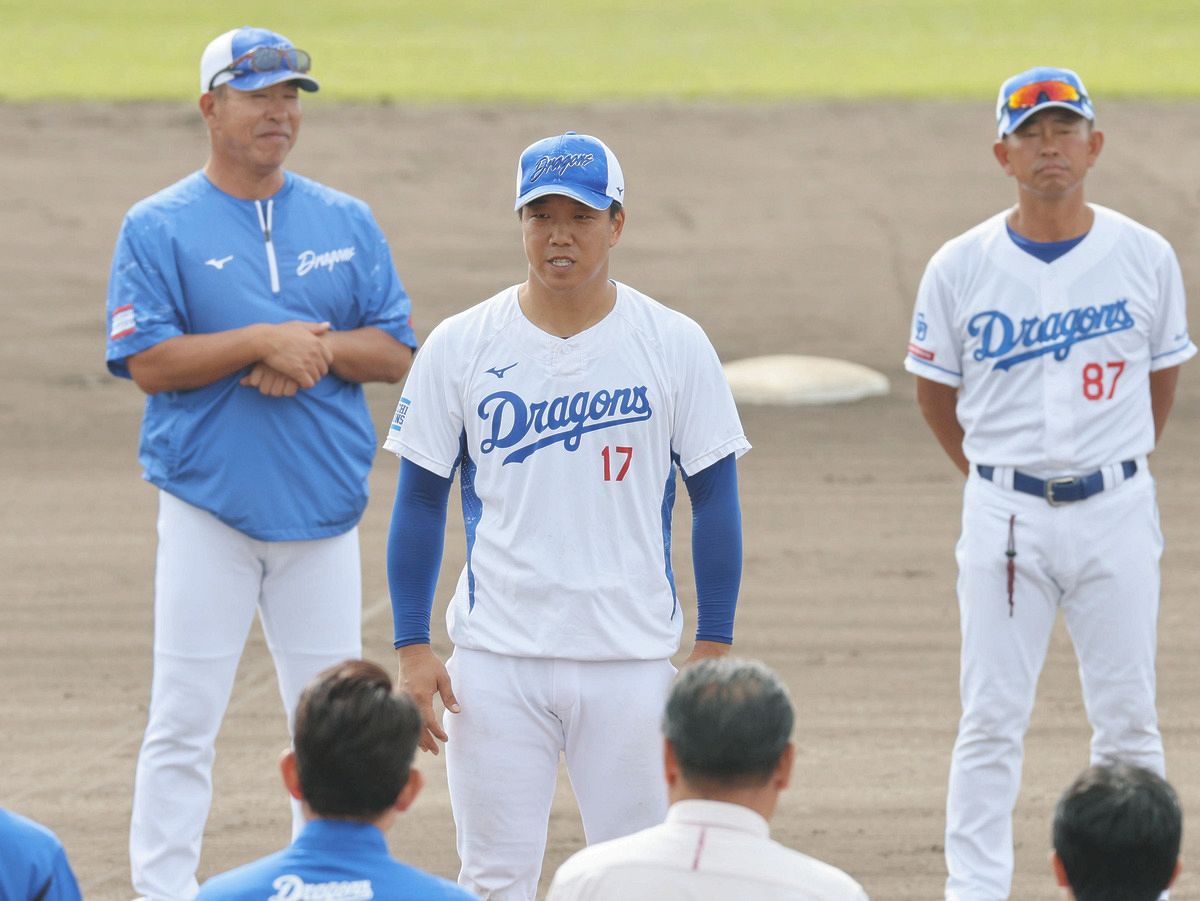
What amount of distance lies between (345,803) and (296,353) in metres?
2.33

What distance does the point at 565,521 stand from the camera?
15.3ft

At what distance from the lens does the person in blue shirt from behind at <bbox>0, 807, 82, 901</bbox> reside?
343 cm

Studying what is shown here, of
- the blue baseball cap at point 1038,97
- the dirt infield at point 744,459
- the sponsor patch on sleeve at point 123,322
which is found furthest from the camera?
the dirt infield at point 744,459

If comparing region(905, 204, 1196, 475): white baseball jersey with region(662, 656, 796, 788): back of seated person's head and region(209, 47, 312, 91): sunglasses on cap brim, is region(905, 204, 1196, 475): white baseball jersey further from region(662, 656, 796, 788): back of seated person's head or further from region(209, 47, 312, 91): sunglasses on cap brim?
region(662, 656, 796, 788): back of seated person's head

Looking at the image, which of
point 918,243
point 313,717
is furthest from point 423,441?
point 918,243

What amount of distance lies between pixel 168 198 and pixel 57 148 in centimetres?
1521

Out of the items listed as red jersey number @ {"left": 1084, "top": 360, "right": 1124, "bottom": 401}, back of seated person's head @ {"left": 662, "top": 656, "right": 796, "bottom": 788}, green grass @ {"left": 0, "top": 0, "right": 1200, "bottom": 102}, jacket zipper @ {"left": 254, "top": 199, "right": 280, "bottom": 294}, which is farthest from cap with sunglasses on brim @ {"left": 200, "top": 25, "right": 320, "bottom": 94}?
green grass @ {"left": 0, "top": 0, "right": 1200, "bottom": 102}

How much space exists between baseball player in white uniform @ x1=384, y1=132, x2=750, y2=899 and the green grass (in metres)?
18.1

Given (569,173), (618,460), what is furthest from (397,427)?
(569,173)

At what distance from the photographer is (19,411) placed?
45.4 feet

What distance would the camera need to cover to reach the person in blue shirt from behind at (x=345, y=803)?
131 inches

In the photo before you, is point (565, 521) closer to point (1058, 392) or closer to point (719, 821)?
point (719, 821)

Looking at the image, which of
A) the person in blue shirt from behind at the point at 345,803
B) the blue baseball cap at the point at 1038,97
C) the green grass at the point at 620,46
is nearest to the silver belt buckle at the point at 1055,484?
the blue baseball cap at the point at 1038,97

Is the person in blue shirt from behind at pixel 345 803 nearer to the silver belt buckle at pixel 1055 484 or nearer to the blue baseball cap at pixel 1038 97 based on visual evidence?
the silver belt buckle at pixel 1055 484
